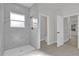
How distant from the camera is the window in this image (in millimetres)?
1359

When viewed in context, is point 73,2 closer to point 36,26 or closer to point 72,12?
point 72,12

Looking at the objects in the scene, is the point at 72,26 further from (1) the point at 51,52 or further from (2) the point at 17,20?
(2) the point at 17,20

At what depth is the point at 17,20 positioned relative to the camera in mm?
1422

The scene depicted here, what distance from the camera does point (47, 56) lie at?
150 centimetres

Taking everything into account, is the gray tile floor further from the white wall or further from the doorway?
the doorway

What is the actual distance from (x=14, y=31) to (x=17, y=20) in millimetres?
244

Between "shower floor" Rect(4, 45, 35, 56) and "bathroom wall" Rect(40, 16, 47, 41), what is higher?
"bathroom wall" Rect(40, 16, 47, 41)

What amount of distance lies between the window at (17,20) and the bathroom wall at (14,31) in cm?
6

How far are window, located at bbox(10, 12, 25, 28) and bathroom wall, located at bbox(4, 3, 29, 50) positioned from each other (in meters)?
0.06

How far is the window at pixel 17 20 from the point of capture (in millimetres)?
1359

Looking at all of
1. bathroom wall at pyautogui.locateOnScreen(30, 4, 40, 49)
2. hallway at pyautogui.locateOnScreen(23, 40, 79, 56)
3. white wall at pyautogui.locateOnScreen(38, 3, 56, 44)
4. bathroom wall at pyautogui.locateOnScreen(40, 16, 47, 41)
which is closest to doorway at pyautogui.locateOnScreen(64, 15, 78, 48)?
hallway at pyautogui.locateOnScreen(23, 40, 79, 56)

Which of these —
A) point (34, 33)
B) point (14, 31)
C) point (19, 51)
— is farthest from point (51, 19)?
point (19, 51)

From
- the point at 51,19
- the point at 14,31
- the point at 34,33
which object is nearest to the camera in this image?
the point at 14,31

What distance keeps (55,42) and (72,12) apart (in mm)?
888
